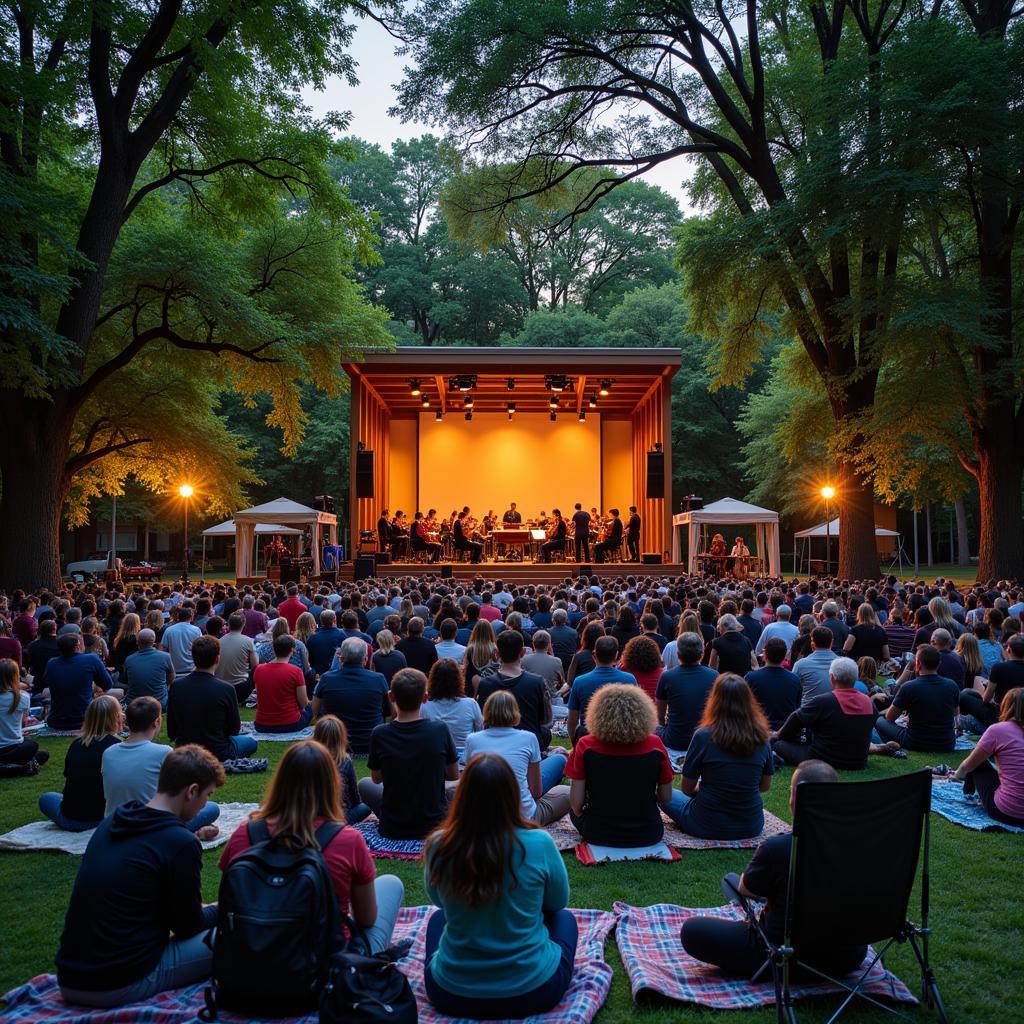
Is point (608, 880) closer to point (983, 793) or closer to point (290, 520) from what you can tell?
point (983, 793)

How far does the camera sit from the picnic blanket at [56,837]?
4523mm

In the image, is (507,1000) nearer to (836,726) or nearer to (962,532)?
(836,726)

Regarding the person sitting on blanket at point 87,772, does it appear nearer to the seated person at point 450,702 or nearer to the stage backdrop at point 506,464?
the seated person at point 450,702

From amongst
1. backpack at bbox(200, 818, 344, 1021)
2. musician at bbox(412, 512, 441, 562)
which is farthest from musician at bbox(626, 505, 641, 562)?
backpack at bbox(200, 818, 344, 1021)

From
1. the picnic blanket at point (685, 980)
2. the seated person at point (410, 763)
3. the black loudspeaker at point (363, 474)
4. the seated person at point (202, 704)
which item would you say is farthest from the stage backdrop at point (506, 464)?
the picnic blanket at point (685, 980)

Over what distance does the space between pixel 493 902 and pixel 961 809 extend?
3809 millimetres

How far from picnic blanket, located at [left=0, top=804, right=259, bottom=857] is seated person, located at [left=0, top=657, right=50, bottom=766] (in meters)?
1.19

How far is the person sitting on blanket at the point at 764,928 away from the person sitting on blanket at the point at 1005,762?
7.47 ft

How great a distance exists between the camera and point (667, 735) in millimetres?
6223

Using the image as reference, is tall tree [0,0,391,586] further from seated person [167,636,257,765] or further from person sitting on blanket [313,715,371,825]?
person sitting on blanket [313,715,371,825]

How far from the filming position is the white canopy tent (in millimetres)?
29188

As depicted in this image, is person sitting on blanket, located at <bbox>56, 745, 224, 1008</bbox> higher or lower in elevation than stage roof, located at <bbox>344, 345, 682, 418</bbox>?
lower

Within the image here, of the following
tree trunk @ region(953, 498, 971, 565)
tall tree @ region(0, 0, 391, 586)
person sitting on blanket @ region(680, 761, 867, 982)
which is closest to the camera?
person sitting on blanket @ region(680, 761, 867, 982)

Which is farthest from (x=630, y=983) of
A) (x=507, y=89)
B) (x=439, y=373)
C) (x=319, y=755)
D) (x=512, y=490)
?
(x=512, y=490)
